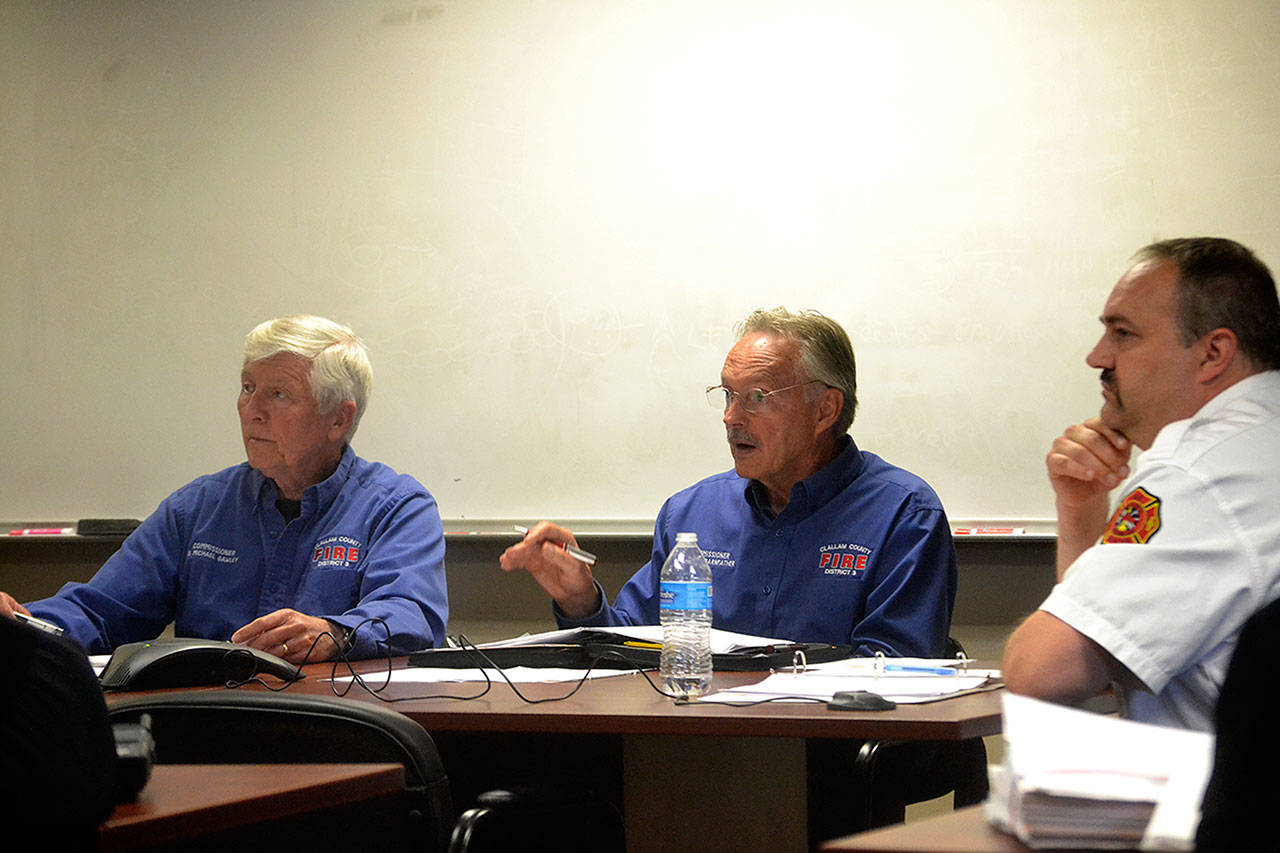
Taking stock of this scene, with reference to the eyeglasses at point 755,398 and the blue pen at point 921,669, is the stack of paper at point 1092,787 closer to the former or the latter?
the blue pen at point 921,669

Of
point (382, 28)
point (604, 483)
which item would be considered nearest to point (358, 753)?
point (604, 483)

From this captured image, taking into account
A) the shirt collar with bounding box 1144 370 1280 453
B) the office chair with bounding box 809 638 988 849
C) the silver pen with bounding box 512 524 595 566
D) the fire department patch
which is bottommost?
the office chair with bounding box 809 638 988 849

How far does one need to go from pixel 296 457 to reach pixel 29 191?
1740 millimetres

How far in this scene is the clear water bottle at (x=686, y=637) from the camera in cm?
187

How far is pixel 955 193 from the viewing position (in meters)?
3.25

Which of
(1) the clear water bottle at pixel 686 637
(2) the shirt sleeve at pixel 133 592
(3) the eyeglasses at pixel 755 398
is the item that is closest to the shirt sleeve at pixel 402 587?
(2) the shirt sleeve at pixel 133 592

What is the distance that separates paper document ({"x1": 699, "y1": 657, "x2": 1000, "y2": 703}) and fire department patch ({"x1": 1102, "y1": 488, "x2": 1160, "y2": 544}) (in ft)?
1.20

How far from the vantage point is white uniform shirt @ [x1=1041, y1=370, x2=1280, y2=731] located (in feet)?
4.67

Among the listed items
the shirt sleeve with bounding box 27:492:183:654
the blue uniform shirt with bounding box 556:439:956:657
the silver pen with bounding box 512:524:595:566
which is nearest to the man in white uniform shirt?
the blue uniform shirt with bounding box 556:439:956:657

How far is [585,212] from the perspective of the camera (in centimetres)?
353

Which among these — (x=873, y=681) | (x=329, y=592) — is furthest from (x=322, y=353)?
(x=873, y=681)

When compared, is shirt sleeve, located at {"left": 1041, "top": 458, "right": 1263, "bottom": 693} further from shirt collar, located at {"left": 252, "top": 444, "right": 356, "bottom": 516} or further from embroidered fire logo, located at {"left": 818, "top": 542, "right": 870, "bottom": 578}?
shirt collar, located at {"left": 252, "top": 444, "right": 356, "bottom": 516}

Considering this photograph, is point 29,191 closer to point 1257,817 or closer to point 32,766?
point 32,766

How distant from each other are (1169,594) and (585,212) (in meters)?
2.38
